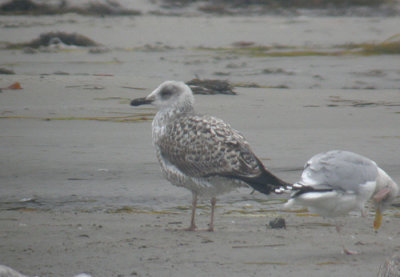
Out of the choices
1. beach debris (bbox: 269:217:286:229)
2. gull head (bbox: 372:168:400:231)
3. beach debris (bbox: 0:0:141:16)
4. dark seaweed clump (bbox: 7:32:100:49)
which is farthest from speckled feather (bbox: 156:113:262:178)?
beach debris (bbox: 0:0:141:16)

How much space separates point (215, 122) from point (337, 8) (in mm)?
23367

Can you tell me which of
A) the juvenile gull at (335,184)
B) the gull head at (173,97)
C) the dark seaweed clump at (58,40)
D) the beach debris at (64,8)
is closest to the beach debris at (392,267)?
the juvenile gull at (335,184)

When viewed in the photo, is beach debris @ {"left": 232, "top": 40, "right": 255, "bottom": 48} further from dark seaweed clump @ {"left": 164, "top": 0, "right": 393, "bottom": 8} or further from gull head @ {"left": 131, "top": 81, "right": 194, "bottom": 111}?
gull head @ {"left": 131, "top": 81, "right": 194, "bottom": 111}

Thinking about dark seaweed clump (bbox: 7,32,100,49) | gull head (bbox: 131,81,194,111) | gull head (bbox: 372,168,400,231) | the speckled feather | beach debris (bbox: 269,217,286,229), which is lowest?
dark seaweed clump (bbox: 7,32,100,49)

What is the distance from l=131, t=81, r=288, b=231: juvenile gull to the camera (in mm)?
5582

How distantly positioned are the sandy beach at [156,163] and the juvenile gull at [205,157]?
293 mm

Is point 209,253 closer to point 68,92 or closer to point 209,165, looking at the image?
point 209,165

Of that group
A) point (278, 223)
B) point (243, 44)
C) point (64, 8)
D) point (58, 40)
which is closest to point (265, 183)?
point (278, 223)

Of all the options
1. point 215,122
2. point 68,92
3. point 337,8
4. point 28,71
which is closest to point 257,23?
point 337,8

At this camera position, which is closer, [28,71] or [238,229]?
[238,229]

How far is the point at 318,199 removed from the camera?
4.97 metres

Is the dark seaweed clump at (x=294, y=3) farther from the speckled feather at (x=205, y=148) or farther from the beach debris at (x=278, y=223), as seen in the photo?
the beach debris at (x=278, y=223)

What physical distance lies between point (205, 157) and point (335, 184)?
3.47 feet

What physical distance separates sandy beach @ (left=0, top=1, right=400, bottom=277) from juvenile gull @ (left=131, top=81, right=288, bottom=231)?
293mm
